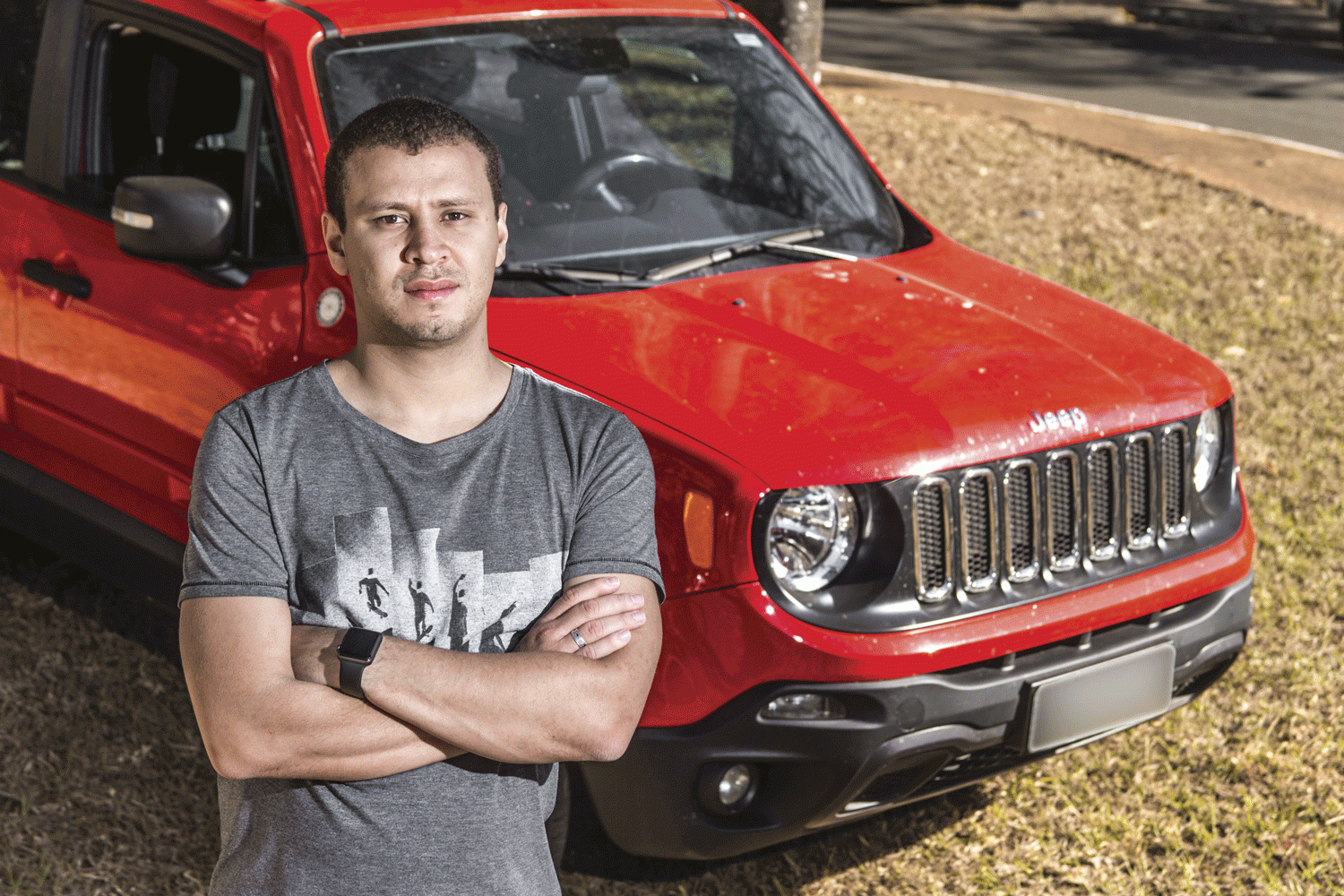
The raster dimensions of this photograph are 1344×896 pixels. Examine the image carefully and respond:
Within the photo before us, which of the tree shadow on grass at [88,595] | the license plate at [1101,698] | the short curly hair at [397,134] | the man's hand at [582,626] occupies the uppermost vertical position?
the short curly hair at [397,134]

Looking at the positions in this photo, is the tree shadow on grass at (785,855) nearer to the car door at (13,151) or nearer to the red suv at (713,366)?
the red suv at (713,366)

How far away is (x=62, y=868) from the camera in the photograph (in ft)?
11.2

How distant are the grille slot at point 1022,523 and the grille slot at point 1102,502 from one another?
0.53 ft

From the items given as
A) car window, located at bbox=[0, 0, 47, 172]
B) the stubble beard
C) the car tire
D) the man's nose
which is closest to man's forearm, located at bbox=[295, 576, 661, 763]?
the stubble beard

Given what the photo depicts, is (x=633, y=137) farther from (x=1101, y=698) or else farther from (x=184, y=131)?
(x=1101, y=698)

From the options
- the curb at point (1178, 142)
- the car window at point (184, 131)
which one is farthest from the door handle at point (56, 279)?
the curb at point (1178, 142)

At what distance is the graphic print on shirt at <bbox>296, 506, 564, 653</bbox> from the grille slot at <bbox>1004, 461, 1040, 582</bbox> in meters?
1.34

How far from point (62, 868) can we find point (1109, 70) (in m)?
14.6

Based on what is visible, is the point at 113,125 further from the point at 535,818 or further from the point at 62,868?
the point at 535,818

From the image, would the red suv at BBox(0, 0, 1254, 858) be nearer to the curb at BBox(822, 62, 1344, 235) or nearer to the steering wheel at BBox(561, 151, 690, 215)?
the steering wheel at BBox(561, 151, 690, 215)

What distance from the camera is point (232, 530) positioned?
6.48ft

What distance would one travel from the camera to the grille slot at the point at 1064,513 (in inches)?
120

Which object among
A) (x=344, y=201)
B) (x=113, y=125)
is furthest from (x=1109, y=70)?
(x=344, y=201)

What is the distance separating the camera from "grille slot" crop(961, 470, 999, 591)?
9.52ft
